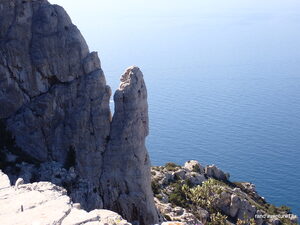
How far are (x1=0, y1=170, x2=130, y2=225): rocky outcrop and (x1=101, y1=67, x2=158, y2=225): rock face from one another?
2413 centimetres

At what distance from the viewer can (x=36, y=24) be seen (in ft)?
139

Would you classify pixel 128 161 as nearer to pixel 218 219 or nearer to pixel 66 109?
pixel 66 109

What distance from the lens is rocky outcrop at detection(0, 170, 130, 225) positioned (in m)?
13.3

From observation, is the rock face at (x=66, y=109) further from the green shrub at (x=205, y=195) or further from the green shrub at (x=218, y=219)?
the green shrub at (x=205, y=195)

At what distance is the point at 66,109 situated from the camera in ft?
136

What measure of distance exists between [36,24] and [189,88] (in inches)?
6214

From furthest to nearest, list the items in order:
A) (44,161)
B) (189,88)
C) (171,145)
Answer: (189,88) < (171,145) < (44,161)

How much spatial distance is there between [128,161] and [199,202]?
17806 millimetres

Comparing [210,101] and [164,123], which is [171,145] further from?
[210,101]

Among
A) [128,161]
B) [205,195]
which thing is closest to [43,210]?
[128,161]

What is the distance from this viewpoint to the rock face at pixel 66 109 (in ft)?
133

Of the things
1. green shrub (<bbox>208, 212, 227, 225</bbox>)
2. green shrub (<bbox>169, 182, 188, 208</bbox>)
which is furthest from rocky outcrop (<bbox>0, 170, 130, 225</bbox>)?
green shrub (<bbox>169, 182, 188, 208</bbox>)

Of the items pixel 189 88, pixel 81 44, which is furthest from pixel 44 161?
pixel 189 88

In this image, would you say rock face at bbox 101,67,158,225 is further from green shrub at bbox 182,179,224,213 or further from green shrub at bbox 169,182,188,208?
green shrub at bbox 182,179,224,213
